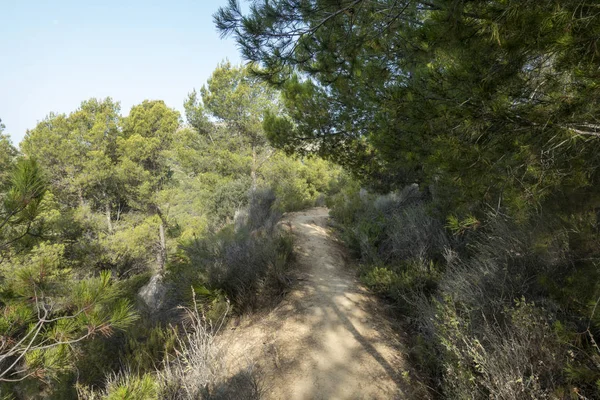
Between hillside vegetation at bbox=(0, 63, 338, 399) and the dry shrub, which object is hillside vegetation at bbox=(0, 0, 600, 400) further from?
hillside vegetation at bbox=(0, 63, 338, 399)

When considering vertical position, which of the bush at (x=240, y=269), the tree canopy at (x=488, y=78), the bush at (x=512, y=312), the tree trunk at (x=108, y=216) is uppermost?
the tree trunk at (x=108, y=216)

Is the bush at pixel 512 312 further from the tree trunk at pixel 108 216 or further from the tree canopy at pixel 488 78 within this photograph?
the tree trunk at pixel 108 216

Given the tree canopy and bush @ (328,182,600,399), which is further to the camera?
bush @ (328,182,600,399)

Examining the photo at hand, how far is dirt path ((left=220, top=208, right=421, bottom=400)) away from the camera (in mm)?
3199

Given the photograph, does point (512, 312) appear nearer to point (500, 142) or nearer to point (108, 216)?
point (500, 142)

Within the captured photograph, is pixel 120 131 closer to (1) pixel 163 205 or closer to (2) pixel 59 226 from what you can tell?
(1) pixel 163 205

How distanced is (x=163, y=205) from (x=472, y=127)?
55.6 ft

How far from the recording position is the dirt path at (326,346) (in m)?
3.20

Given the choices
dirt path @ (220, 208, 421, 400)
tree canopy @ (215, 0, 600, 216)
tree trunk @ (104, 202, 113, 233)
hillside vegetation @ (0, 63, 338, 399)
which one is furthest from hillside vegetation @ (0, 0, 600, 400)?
tree trunk @ (104, 202, 113, 233)

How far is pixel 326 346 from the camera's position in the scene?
3904 mm

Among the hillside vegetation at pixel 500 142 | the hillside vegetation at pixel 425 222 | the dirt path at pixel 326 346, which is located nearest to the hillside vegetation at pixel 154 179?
the dirt path at pixel 326 346

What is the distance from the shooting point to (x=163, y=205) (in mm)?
16406

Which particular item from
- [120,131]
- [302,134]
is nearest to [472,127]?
[302,134]

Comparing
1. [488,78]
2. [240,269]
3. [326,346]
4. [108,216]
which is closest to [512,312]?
[488,78]
